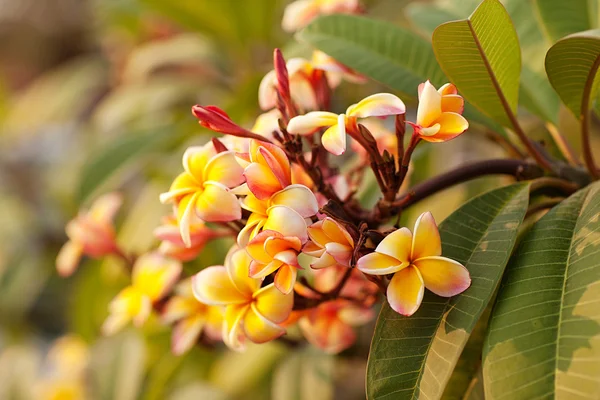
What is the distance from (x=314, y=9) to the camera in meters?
0.83

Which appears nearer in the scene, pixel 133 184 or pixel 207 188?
pixel 207 188

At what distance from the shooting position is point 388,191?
0.52 meters

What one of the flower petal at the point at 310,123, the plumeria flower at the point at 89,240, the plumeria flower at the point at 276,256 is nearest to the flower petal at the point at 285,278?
the plumeria flower at the point at 276,256

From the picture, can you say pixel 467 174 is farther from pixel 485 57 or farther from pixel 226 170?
pixel 226 170

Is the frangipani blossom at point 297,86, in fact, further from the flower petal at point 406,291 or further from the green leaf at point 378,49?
the flower petal at point 406,291

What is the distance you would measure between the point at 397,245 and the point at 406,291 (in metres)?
0.04

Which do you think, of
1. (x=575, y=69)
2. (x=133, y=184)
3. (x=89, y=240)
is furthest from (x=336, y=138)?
(x=133, y=184)

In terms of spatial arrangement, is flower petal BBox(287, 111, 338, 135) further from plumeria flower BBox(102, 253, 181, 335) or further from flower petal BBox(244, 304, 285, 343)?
plumeria flower BBox(102, 253, 181, 335)

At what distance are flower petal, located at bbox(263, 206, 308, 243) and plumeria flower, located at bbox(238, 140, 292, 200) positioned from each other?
1.0 inches

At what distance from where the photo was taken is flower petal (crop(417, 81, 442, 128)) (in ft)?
1.54

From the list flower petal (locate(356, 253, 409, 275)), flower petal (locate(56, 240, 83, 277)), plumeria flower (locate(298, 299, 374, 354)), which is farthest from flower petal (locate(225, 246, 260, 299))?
flower petal (locate(56, 240, 83, 277))

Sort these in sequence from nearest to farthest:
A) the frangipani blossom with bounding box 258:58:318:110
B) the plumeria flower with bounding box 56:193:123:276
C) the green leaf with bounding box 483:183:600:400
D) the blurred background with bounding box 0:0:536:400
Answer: the green leaf with bounding box 483:183:600:400 → the frangipani blossom with bounding box 258:58:318:110 → the plumeria flower with bounding box 56:193:123:276 → the blurred background with bounding box 0:0:536:400

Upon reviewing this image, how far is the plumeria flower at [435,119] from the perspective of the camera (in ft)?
1.54

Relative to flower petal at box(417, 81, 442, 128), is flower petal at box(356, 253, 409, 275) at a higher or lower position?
lower
